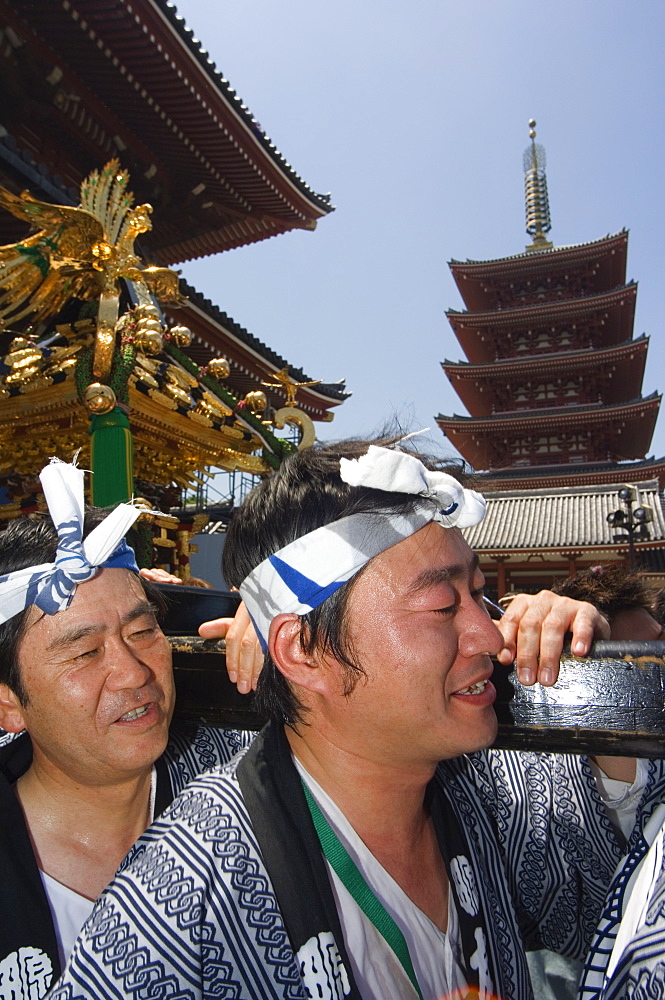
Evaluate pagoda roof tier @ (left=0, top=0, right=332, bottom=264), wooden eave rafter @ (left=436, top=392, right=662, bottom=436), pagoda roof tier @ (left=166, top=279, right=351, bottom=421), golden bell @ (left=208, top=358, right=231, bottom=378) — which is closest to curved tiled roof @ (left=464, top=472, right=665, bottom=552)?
wooden eave rafter @ (left=436, top=392, right=662, bottom=436)

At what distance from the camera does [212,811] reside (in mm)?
1091

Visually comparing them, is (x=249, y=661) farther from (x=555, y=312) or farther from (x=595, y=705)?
(x=555, y=312)

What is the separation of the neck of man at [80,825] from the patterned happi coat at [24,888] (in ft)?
0.18

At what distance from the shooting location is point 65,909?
4.39 ft

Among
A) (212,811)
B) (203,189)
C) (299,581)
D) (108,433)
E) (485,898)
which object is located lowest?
(485,898)

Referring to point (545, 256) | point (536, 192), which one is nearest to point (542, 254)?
point (545, 256)

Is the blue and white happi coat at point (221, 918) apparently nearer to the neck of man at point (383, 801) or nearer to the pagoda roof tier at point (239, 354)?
the neck of man at point (383, 801)

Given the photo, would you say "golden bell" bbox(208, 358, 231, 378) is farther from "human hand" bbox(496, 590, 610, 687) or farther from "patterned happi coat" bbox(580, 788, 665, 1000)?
"patterned happi coat" bbox(580, 788, 665, 1000)

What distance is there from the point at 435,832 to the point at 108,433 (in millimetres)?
3976

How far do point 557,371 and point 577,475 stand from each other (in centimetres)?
425

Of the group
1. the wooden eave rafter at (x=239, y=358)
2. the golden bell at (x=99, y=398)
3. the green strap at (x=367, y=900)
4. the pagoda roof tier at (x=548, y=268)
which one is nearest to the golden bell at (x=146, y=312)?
the golden bell at (x=99, y=398)

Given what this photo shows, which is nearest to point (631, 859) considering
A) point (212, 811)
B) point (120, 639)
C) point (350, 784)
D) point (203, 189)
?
point (350, 784)

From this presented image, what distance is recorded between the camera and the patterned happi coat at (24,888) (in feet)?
3.88

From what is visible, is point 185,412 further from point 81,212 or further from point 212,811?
point 212,811
